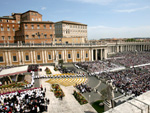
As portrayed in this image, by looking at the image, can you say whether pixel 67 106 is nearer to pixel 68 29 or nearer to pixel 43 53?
pixel 43 53

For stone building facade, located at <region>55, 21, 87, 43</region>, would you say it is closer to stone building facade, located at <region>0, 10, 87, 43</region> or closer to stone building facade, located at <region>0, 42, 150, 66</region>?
stone building facade, located at <region>0, 10, 87, 43</region>

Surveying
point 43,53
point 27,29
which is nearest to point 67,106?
point 43,53

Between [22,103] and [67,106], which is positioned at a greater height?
[22,103]

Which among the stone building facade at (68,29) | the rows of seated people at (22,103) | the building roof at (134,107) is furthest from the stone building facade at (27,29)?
the building roof at (134,107)

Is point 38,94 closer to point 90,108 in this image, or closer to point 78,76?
point 90,108

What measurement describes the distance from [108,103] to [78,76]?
54.7ft

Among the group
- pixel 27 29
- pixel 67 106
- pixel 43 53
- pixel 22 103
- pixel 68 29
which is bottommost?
pixel 67 106

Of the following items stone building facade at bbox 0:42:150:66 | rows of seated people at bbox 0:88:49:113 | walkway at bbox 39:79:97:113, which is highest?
stone building facade at bbox 0:42:150:66

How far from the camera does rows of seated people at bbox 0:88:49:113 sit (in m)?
14.2

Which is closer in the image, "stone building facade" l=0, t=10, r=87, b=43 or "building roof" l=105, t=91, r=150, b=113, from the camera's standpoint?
"building roof" l=105, t=91, r=150, b=113

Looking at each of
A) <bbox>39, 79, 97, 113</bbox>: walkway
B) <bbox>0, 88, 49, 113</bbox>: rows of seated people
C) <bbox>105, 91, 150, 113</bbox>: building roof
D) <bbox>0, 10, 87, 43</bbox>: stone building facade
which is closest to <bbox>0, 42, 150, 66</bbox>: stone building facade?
<bbox>0, 10, 87, 43</bbox>: stone building facade

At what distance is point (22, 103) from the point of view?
614 inches

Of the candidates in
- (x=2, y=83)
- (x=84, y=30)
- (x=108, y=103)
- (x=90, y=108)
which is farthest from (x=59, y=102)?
(x=84, y=30)

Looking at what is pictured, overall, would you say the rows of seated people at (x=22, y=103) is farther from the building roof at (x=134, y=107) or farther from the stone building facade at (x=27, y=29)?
the stone building facade at (x=27, y=29)
